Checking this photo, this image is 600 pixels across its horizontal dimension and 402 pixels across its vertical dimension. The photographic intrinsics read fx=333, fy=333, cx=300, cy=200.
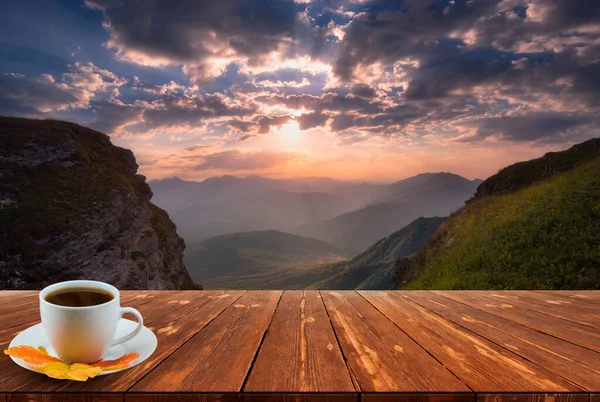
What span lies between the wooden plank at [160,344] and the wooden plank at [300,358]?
53 centimetres

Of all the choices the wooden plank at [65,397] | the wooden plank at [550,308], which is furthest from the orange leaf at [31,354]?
the wooden plank at [550,308]

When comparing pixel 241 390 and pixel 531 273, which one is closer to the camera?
pixel 241 390

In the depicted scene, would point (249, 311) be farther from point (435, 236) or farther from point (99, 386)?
point (435, 236)

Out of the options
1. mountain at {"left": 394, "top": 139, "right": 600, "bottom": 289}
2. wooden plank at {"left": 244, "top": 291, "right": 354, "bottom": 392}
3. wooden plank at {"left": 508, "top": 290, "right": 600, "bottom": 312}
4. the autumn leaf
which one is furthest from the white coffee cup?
mountain at {"left": 394, "top": 139, "right": 600, "bottom": 289}

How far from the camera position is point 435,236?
27.2 m

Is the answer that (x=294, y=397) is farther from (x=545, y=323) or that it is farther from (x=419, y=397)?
(x=545, y=323)

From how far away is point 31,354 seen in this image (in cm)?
163

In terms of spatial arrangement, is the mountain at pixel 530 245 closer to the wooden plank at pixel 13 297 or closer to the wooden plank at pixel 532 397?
the wooden plank at pixel 532 397

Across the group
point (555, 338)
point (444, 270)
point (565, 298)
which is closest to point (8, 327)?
point (555, 338)

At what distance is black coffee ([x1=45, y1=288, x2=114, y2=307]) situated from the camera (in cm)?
174

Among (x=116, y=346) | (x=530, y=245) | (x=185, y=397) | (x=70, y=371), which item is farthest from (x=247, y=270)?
(x=185, y=397)

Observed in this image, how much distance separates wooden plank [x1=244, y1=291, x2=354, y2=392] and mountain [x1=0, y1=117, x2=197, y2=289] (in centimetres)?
3329

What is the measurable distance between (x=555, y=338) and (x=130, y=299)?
12.1ft

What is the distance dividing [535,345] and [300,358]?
1.53m
